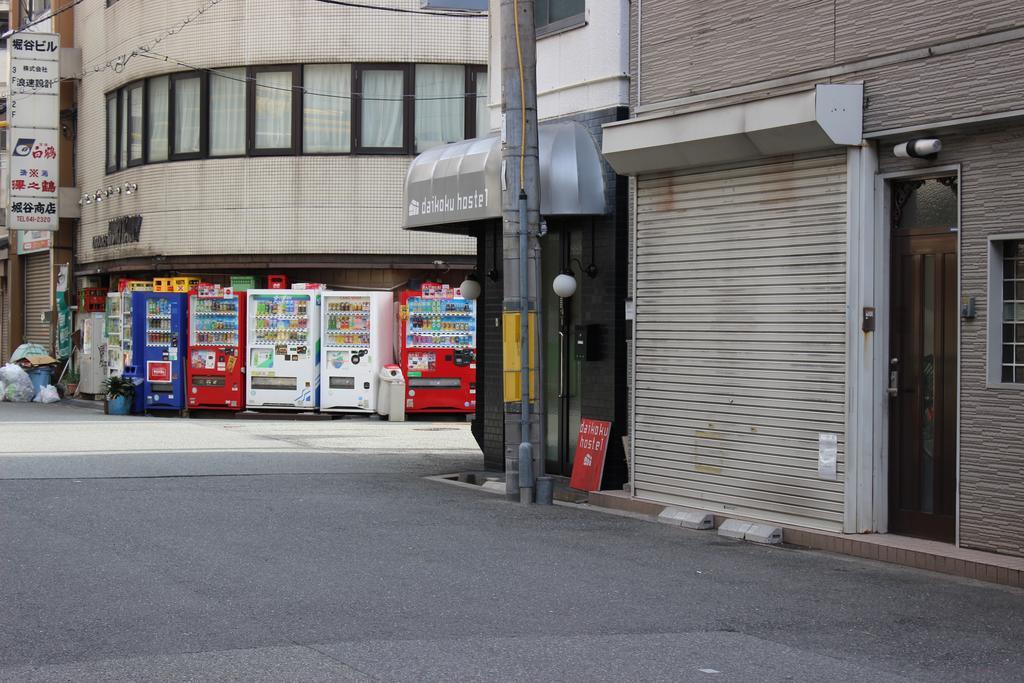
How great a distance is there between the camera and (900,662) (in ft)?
22.2

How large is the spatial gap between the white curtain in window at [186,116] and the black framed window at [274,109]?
1399 millimetres

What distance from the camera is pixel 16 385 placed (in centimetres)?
3034

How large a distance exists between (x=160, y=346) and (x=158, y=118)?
5232 mm

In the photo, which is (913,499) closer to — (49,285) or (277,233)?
(277,233)

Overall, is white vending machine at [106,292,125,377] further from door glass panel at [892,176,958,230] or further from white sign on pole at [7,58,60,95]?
door glass panel at [892,176,958,230]

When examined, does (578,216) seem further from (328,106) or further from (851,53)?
(328,106)

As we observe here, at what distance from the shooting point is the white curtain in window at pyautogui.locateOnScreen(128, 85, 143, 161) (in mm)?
28219

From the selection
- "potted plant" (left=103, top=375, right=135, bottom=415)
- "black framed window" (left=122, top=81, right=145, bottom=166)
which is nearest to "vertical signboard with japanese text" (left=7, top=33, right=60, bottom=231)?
"black framed window" (left=122, top=81, right=145, bottom=166)

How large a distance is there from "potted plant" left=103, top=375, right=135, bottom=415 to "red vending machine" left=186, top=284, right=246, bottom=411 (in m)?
1.31

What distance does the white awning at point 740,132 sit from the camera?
10.4 meters

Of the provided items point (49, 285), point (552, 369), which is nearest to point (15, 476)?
point (552, 369)

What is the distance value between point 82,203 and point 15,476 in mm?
18562

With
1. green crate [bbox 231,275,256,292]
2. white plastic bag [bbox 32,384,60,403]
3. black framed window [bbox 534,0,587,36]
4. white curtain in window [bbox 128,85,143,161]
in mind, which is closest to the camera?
black framed window [bbox 534,0,587,36]

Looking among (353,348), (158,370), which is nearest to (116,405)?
(158,370)
